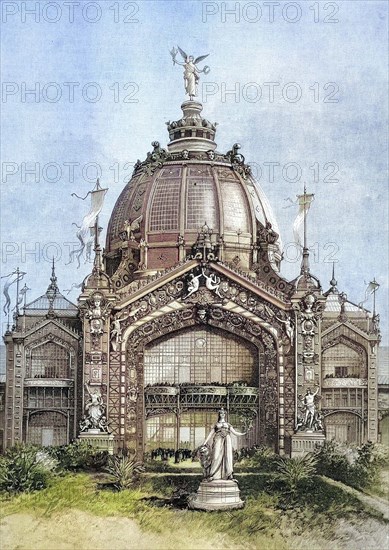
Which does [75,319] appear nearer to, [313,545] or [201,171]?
[201,171]

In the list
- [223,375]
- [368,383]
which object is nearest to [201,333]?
[223,375]

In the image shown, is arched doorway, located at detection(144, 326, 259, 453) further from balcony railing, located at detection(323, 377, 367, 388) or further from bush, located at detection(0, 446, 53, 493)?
bush, located at detection(0, 446, 53, 493)

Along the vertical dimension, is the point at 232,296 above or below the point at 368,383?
above

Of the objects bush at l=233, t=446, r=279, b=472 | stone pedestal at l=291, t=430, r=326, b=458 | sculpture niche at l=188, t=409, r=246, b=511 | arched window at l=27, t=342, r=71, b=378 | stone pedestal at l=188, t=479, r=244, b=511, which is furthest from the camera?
arched window at l=27, t=342, r=71, b=378

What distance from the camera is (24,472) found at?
40.1 m

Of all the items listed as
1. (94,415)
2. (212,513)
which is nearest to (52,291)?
(94,415)

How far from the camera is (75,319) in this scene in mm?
51312

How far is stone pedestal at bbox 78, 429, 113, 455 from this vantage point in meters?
46.1

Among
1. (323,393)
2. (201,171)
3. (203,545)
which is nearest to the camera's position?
(203,545)

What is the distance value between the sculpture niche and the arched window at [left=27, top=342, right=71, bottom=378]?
44.3 ft

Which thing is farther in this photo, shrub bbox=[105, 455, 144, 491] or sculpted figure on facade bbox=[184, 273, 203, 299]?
sculpted figure on facade bbox=[184, 273, 203, 299]

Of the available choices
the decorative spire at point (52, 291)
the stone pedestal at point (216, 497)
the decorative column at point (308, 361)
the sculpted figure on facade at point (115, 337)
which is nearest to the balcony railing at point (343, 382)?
the decorative column at point (308, 361)

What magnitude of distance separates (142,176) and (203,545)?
24.7 metres

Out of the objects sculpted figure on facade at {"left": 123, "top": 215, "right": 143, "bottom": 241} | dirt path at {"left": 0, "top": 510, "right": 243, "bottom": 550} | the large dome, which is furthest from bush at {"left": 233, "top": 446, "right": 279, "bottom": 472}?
sculpted figure on facade at {"left": 123, "top": 215, "right": 143, "bottom": 241}
